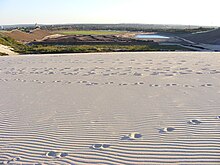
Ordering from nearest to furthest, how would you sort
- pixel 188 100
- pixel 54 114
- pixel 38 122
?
pixel 38 122
pixel 54 114
pixel 188 100

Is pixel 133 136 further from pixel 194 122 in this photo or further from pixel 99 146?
pixel 194 122

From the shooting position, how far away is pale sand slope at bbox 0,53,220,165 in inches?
165

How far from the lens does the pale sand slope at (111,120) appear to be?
4195 millimetres

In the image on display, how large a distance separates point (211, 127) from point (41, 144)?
264cm

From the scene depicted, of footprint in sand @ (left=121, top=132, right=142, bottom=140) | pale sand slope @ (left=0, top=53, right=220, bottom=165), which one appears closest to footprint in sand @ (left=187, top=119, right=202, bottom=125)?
pale sand slope @ (left=0, top=53, right=220, bottom=165)

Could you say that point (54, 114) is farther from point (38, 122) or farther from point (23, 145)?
point (23, 145)

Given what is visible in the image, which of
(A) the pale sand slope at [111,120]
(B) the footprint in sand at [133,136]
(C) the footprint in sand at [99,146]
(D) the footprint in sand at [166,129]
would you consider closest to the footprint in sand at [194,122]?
(A) the pale sand slope at [111,120]

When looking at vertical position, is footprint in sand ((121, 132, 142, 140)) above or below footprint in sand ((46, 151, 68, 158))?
above

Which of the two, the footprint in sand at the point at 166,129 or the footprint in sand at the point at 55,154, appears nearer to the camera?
the footprint in sand at the point at 55,154

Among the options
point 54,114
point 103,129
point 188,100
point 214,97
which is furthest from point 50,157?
point 214,97

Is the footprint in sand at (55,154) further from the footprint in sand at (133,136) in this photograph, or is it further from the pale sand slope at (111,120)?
the footprint in sand at (133,136)

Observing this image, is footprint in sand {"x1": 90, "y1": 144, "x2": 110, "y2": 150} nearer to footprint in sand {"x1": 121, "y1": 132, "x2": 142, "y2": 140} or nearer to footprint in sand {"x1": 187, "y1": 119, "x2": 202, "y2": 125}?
footprint in sand {"x1": 121, "y1": 132, "x2": 142, "y2": 140}

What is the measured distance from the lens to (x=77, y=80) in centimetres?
1080

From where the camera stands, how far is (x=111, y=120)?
579 centimetres
